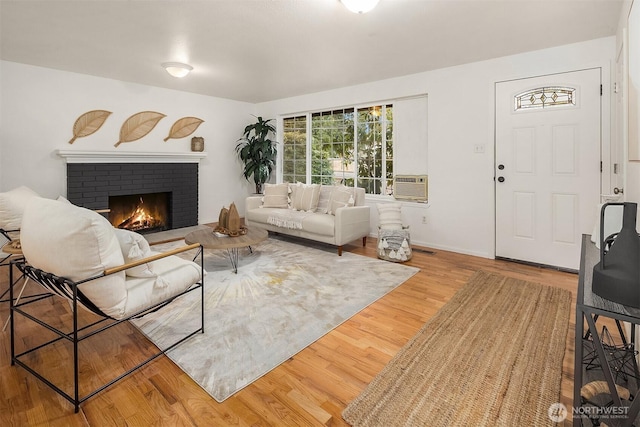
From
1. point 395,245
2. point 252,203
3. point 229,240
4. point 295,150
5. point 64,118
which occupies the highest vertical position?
point 64,118

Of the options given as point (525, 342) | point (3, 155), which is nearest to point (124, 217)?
point (3, 155)

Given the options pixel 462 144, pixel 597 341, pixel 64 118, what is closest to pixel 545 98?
pixel 462 144

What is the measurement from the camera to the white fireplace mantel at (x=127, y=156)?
4.48 m

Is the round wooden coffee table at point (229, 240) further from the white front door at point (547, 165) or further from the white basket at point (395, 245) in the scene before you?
the white front door at point (547, 165)

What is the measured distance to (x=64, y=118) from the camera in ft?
Result: 14.7

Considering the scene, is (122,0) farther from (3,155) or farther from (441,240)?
(441,240)

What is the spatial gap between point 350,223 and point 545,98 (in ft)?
8.46

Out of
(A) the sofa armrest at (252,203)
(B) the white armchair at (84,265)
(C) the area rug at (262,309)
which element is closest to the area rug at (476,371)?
(C) the area rug at (262,309)

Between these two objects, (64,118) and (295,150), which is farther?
(295,150)

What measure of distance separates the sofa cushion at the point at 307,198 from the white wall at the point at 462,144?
133 cm

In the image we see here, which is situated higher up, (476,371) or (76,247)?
(76,247)

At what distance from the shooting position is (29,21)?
2918 millimetres

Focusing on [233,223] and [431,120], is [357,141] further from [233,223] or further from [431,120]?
[233,223]

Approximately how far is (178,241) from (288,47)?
→ 310cm
